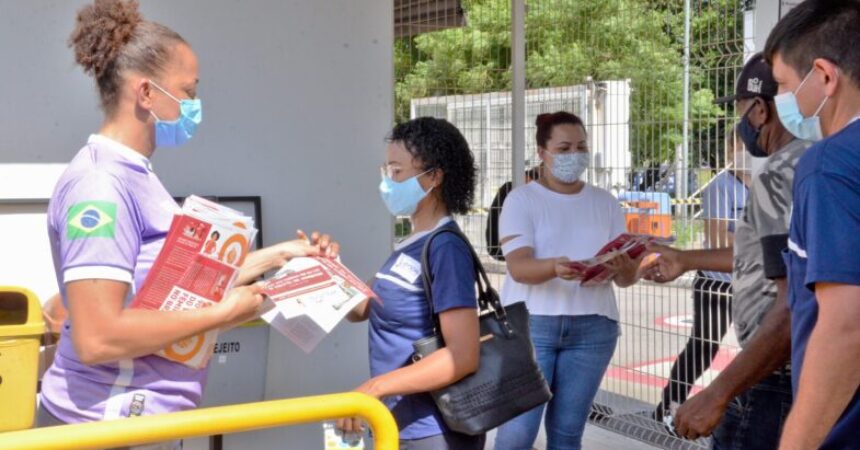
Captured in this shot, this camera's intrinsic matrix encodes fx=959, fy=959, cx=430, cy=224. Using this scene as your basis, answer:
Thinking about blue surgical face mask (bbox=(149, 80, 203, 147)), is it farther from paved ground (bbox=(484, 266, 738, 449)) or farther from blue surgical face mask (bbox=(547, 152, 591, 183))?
paved ground (bbox=(484, 266, 738, 449))

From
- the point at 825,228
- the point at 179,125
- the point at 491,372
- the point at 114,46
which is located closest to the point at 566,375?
the point at 491,372

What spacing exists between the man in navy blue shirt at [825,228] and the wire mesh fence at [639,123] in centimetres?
267

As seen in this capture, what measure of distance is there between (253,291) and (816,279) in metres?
1.31

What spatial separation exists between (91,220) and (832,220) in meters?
1.58

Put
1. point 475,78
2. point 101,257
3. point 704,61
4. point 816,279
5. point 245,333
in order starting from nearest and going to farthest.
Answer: point 816,279, point 101,257, point 245,333, point 704,61, point 475,78

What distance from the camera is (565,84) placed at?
19.0 feet

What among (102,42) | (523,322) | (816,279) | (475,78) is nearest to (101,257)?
(102,42)

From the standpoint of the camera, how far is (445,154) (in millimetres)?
3078

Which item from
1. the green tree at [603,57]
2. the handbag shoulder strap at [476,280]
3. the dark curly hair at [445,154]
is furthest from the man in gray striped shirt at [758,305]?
the green tree at [603,57]

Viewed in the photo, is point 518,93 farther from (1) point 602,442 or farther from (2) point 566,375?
(1) point 602,442

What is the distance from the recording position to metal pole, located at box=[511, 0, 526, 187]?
533cm

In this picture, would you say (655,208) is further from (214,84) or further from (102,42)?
(102,42)

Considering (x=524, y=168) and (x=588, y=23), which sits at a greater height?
(x=588, y=23)

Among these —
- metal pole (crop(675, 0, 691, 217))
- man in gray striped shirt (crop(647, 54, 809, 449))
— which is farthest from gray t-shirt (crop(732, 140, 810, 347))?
metal pole (crop(675, 0, 691, 217))
